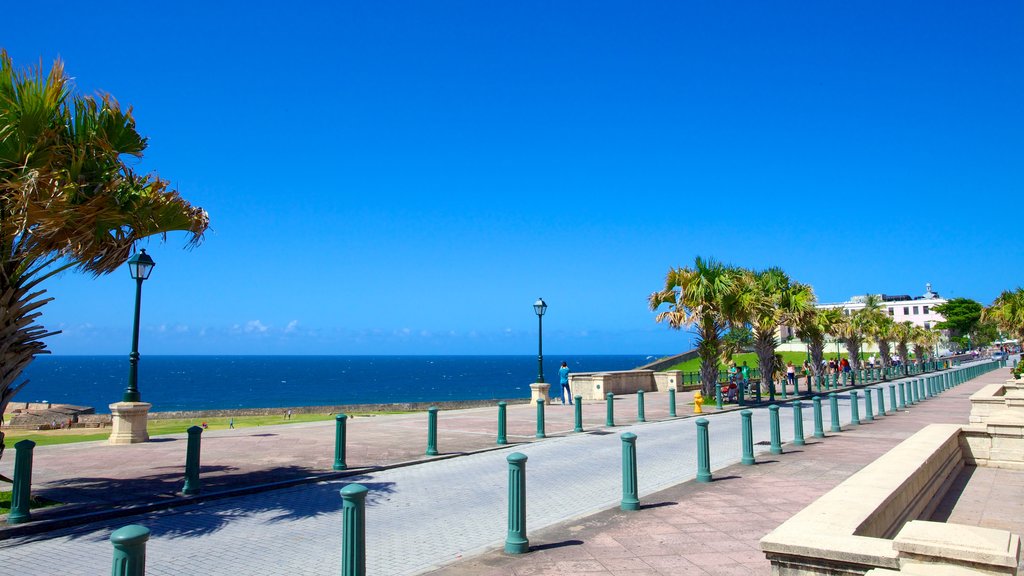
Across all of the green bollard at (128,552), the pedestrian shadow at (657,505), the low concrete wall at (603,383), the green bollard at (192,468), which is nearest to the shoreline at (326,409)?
the low concrete wall at (603,383)

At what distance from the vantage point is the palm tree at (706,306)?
2700cm

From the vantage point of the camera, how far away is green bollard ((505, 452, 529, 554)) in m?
6.89

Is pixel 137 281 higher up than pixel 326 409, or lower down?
higher up

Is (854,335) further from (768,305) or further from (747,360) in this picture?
(747,360)

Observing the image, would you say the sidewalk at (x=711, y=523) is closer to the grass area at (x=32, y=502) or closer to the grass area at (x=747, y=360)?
the grass area at (x=32, y=502)

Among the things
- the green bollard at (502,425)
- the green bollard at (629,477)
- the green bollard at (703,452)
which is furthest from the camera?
the green bollard at (502,425)

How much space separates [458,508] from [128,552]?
5.80 m

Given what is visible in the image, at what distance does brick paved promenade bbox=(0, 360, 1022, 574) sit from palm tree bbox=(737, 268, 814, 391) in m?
10.9

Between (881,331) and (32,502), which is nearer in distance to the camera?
(32,502)

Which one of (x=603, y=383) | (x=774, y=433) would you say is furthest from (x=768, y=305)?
(x=774, y=433)

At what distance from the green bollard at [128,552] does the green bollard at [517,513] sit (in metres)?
3.65

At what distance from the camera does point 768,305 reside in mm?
28797

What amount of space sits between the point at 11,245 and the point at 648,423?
16.5 m

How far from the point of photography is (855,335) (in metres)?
47.6
